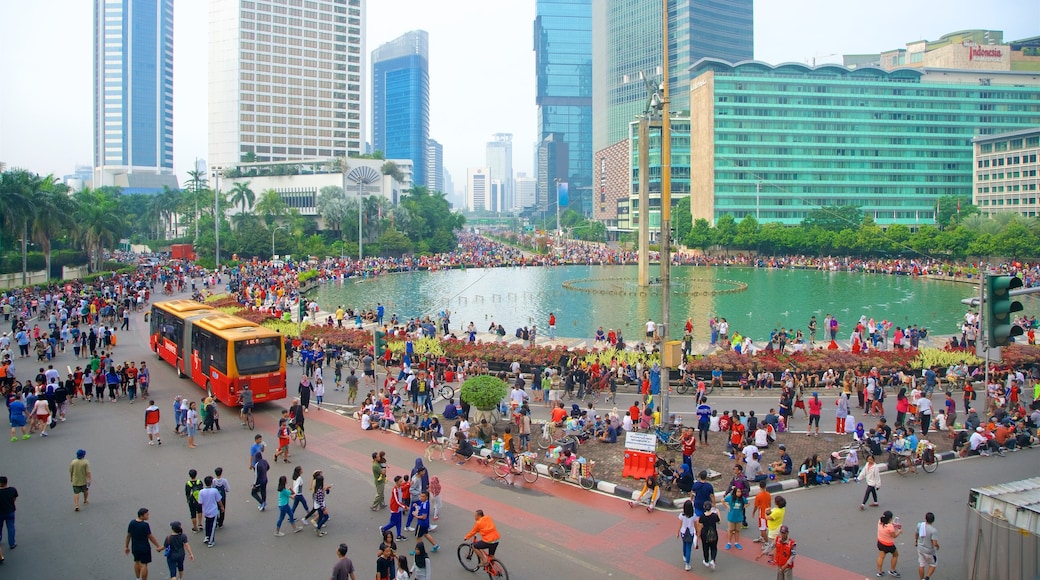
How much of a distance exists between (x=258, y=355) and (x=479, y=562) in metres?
12.4

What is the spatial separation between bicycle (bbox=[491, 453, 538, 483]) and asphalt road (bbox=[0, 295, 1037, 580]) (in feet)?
0.67

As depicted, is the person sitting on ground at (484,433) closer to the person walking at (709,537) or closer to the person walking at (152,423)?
the person walking at (709,537)

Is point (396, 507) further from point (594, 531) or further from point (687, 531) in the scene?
point (687, 531)

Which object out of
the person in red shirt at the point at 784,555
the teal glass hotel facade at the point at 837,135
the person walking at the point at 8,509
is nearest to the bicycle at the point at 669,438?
the person in red shirt at the point at 784,555

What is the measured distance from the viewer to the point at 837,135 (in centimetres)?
12062

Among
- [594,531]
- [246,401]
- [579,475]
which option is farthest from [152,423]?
[594,531]

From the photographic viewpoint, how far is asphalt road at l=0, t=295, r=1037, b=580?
39.8 ft

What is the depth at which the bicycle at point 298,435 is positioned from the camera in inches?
742

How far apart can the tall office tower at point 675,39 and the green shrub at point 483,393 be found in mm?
144320

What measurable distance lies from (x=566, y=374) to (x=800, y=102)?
107274 mm

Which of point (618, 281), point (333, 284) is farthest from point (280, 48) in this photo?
point (618, 281)

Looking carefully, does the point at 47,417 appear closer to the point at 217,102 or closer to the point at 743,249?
the point at 743,249

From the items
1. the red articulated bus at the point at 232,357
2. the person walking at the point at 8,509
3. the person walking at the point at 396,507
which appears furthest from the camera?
the red articulated bus at the point at 232,357

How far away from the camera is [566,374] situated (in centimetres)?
2631
